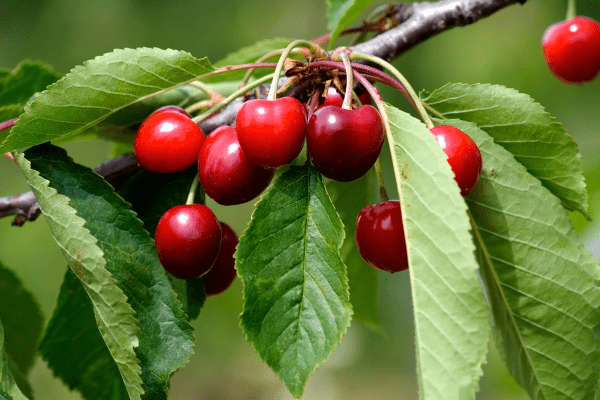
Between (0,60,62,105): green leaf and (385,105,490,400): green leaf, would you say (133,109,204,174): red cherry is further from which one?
(0,60,62,105): green leaf

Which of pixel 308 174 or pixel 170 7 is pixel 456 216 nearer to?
pixel 308 174

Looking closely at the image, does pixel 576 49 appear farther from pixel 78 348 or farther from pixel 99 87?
pixel 78 348

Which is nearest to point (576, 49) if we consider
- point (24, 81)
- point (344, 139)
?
point (344, 139)

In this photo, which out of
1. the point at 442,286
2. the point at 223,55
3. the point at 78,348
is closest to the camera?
the point at 442,286

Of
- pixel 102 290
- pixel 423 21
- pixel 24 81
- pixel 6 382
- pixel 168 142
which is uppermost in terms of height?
pixel 423 21

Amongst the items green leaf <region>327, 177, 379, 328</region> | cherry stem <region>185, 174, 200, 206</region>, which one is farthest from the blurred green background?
cherry stem <region>185, 174, 200, 206</region>

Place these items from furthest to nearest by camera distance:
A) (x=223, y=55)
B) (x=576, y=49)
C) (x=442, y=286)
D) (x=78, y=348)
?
(x=223, y=55), (x=576, y=49), (x=78, y=348), (x=442, y=286)
